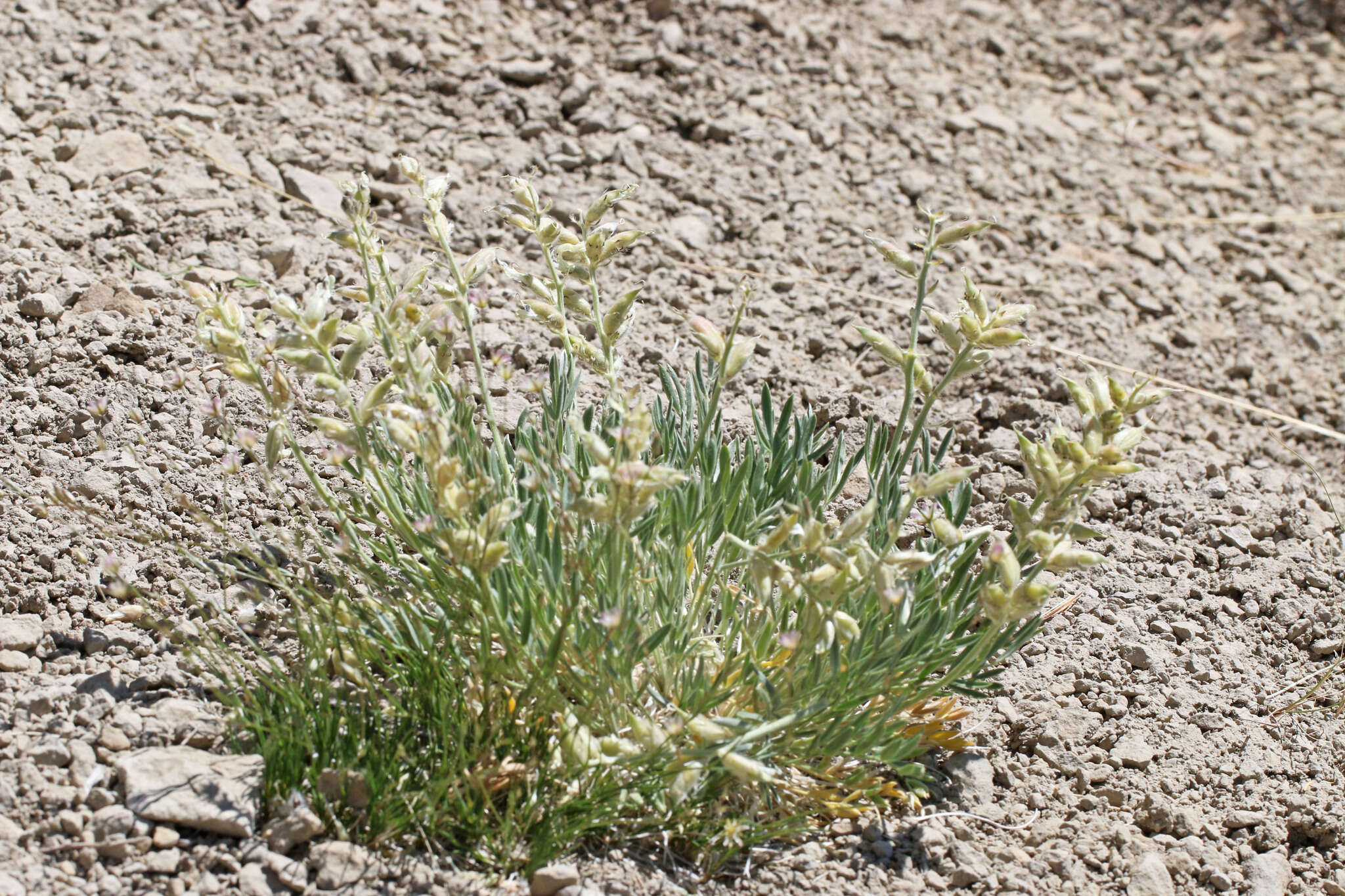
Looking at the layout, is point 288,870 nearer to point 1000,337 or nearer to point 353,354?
point 353,354

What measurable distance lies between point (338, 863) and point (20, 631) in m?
0.87

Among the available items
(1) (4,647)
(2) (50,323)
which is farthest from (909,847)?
(2) (50,323)

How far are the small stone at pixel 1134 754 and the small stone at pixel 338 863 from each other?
60.7 inches

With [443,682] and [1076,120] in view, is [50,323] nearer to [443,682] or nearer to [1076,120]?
[443,682]

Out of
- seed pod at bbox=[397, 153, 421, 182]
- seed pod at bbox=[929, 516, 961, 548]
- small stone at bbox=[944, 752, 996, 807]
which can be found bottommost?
small stone at bbox=[944, 752, 996, 807]

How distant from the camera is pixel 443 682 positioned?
215 centimetres

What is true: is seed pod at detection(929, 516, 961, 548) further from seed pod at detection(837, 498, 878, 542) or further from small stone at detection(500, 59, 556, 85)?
small stone at detection(500, 59, 556, 85)

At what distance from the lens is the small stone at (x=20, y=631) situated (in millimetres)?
2348

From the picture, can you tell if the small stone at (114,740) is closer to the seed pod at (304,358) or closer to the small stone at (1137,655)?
the seed pod at (304,358)

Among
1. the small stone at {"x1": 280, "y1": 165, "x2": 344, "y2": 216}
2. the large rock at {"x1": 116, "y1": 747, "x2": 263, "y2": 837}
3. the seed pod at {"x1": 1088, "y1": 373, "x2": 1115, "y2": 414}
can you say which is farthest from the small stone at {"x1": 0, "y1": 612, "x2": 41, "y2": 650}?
the seed pod at {"x1": 1088, "y1": 373, "x2": 1115, "y2": 414}

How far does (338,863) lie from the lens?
6.60ft

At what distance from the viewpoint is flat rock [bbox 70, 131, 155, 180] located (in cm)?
365

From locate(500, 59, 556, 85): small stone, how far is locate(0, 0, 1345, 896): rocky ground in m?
0.02

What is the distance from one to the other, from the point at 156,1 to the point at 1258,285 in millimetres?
4133
